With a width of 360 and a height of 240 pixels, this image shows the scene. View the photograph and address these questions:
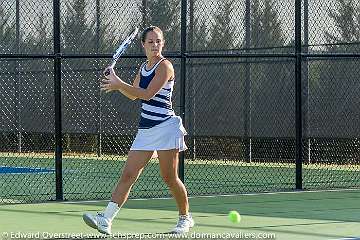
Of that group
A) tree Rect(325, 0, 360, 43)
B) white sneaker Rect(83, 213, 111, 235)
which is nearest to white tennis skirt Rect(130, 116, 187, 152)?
white sneaker Rect(83, 213, 111, 235)

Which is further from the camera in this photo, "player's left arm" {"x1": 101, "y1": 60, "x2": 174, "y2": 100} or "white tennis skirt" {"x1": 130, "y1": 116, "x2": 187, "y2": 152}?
"white tennis skirt" {"x1": 130, "y1": 116, "x2": 187, "y2": 152}

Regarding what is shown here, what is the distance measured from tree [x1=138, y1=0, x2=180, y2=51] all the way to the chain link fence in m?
0.02

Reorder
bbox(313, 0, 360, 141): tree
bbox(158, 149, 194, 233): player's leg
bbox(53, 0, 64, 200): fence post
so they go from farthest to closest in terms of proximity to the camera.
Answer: bbox(313, 0, 360, 141): tree, bbox(53, 0, 64, 200): fence post, bbox(158, 149, 194, 233): player's leg

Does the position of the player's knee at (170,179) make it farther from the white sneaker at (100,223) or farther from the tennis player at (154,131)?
the white sneaker at (100,223)

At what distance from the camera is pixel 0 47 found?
18.7 metres

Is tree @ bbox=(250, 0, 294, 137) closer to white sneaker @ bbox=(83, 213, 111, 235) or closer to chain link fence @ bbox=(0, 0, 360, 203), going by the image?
chain link fence @ bbox=(0, 0, 360, 203)

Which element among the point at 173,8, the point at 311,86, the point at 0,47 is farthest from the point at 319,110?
the point at 0,47

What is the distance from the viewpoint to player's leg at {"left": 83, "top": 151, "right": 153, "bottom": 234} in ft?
24.5

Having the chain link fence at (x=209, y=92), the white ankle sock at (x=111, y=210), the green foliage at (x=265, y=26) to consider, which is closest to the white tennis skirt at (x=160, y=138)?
the white ankle sock at (x=111, y=210)

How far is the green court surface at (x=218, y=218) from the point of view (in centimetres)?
778

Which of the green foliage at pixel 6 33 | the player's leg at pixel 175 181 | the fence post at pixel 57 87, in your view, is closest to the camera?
the player's leg at pixel 175 181

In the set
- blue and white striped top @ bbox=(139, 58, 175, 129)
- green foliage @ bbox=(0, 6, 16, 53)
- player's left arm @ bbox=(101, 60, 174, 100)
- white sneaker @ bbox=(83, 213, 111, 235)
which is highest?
green foliage @ bbox=(0, 6, 16, 53)

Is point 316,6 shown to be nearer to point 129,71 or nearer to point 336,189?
point 129,71

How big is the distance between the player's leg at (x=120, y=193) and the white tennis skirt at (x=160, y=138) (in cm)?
6
